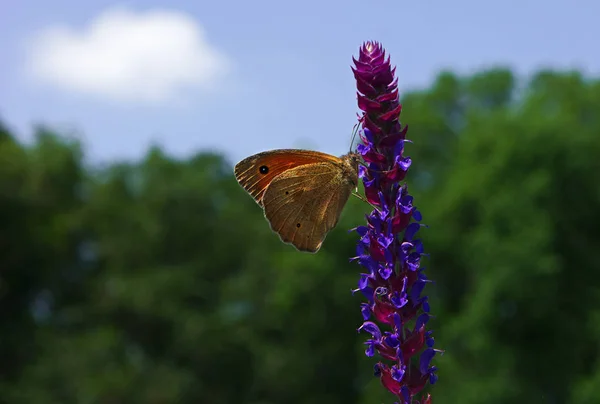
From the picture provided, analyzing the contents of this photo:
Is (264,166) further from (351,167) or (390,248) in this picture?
(390,248)

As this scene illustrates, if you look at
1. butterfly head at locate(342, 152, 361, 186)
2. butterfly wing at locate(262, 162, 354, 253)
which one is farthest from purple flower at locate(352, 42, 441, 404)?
butterfly wing at locate(262, 162, 354, 253)

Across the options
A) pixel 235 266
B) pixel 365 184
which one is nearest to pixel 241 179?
pixel 365 184

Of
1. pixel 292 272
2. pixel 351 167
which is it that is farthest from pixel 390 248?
pixel 292 272

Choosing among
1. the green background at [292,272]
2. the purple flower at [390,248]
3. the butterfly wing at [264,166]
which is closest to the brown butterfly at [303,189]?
the butterfly wing at [264,166]

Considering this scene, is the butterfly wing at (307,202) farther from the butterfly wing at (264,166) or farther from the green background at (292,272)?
the green background at (292,272)

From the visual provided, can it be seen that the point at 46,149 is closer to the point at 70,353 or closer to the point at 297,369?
the point at 70,353

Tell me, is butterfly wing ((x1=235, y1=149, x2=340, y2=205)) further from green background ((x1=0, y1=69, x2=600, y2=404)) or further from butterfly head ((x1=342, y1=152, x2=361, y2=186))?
green background ((x1=0, y1=69, x2=600, y2=404))
